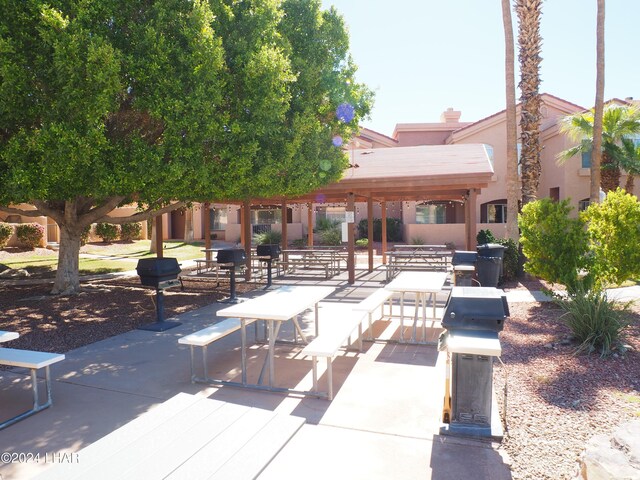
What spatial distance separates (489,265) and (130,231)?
73.0ft

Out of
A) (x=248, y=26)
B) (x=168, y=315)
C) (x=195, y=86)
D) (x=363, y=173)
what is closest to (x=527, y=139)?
(x=363, y=173)

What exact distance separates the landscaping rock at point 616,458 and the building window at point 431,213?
72.9 ft

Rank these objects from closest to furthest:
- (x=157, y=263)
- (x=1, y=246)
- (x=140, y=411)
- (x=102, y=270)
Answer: (x=140, y=411) → (x=157, y=263) → (x=102, y=270) → (x=1, y=246)

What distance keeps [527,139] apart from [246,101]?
9.38 metres

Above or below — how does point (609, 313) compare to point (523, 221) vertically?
below

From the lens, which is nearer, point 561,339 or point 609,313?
point 609,313

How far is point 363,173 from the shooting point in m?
12.5

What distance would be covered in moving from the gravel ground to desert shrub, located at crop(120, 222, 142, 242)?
54.3 ft

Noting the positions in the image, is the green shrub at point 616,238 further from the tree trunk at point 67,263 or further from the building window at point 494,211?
the building window at point 494,211

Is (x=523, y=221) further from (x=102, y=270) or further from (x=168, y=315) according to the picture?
(x=102, y=270)

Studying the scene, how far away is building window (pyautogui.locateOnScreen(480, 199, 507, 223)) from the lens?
23.1 m

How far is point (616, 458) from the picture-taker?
258 centimetres

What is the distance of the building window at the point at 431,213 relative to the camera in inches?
975

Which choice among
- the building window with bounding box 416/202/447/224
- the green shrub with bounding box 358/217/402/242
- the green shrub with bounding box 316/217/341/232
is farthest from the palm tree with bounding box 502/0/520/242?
the green shrub with bounding box 316/217/341/232
